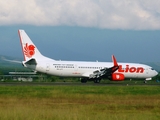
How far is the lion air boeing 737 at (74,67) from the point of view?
64125 mm

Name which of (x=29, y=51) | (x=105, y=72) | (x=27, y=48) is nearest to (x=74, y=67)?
(x=105, y=72)

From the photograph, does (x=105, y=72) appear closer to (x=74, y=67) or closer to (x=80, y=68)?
(x=80, y=68)

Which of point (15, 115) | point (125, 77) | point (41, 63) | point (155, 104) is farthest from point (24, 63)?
point (15, 115)

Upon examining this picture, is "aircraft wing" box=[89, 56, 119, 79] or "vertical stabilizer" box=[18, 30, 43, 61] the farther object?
"aircraft wing" box=[89, 56, 119, 79]

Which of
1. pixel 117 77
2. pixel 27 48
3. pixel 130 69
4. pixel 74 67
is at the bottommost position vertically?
pixel 117 77

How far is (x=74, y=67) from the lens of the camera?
216 ft

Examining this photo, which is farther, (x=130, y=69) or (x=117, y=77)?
(x=130, y=69)

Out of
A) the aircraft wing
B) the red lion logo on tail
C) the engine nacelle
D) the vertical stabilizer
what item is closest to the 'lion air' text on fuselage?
the engine nacelle

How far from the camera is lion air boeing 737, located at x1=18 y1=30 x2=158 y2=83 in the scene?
2525 inches

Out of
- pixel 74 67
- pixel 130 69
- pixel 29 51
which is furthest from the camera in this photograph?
pixel 130 69

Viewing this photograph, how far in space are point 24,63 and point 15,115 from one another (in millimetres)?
43706

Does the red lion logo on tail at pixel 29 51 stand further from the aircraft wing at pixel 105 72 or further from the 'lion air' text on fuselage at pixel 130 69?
the 'lion air' text on fuselage at pixel 130 69

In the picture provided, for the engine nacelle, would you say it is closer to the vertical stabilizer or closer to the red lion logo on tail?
the vertical stabilizer

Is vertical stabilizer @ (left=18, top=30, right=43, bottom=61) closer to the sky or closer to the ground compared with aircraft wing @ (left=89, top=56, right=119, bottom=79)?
closer to the sky
